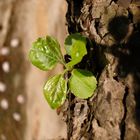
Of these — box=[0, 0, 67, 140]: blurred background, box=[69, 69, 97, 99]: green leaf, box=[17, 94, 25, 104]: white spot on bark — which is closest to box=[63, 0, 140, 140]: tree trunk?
box=[69, 69, 97, 99]: green leaf

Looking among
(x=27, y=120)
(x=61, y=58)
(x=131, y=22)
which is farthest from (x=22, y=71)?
(x=131, y=22)

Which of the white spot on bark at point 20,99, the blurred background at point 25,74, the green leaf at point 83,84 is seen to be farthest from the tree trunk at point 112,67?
the white spot on bark at point 20,99

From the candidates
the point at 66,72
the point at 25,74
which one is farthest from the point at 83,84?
the point at 25,74

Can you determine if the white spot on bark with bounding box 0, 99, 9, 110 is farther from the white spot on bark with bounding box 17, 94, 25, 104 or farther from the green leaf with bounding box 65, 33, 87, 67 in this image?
the green leaf with bounding box 65, 33, 87, 67

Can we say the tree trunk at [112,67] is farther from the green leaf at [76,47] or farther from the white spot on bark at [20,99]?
the white spot on bark at [20,99]

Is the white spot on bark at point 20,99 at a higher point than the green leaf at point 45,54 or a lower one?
lower

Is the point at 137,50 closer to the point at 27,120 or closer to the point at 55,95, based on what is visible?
the point at 55,95

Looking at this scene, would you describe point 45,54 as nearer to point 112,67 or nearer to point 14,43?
point 112,67
